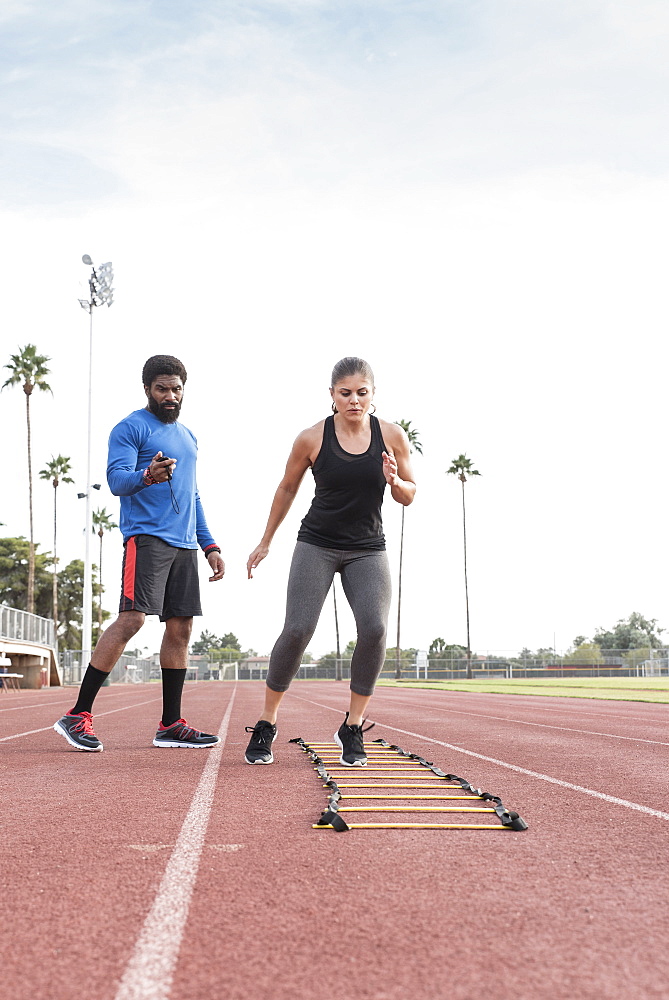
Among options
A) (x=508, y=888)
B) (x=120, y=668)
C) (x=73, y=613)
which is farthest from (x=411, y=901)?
(x=73, y=613)

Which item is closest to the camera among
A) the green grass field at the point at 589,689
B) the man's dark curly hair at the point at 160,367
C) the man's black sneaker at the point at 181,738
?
the man's dark curly hair at the point at 160,367

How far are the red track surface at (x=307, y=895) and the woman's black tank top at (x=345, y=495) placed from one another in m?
1.41

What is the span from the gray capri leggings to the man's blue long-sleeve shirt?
108cm

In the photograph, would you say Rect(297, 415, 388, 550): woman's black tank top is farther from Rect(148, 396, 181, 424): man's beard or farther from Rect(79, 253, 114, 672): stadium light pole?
Rect(79, 253, 114, 672): stadium light pole

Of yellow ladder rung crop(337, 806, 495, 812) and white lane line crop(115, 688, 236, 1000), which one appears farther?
yellow ladder rung crop(337, 806, 495, 812)

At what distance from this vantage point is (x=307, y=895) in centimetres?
254

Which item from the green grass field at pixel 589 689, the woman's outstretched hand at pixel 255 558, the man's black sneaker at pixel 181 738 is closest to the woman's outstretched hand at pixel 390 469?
the woman's outstretched hand at pixel 255 558

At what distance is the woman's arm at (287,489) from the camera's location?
543 cm

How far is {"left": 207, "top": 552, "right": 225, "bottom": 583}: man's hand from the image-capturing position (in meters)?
6.51

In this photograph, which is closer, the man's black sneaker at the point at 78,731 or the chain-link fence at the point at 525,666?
the man's black sneaker at the point at 78,731

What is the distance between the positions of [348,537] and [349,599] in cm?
39

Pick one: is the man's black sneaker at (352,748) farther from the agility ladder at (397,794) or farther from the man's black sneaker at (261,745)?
the man's black sneaker at (261,745)

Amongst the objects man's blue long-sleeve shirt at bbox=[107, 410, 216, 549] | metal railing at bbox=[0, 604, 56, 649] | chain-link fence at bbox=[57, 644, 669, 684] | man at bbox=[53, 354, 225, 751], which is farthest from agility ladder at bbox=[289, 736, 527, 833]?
chain-link fence at bbox=[57, 644, 669, 684]

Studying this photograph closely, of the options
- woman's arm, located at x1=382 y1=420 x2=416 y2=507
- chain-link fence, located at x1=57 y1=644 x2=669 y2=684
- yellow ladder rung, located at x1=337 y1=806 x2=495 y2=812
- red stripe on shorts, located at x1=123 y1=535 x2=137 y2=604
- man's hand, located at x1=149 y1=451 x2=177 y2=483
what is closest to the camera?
yellow ladder rung, located at x1=337 y1=806 x2=495 y2=812
